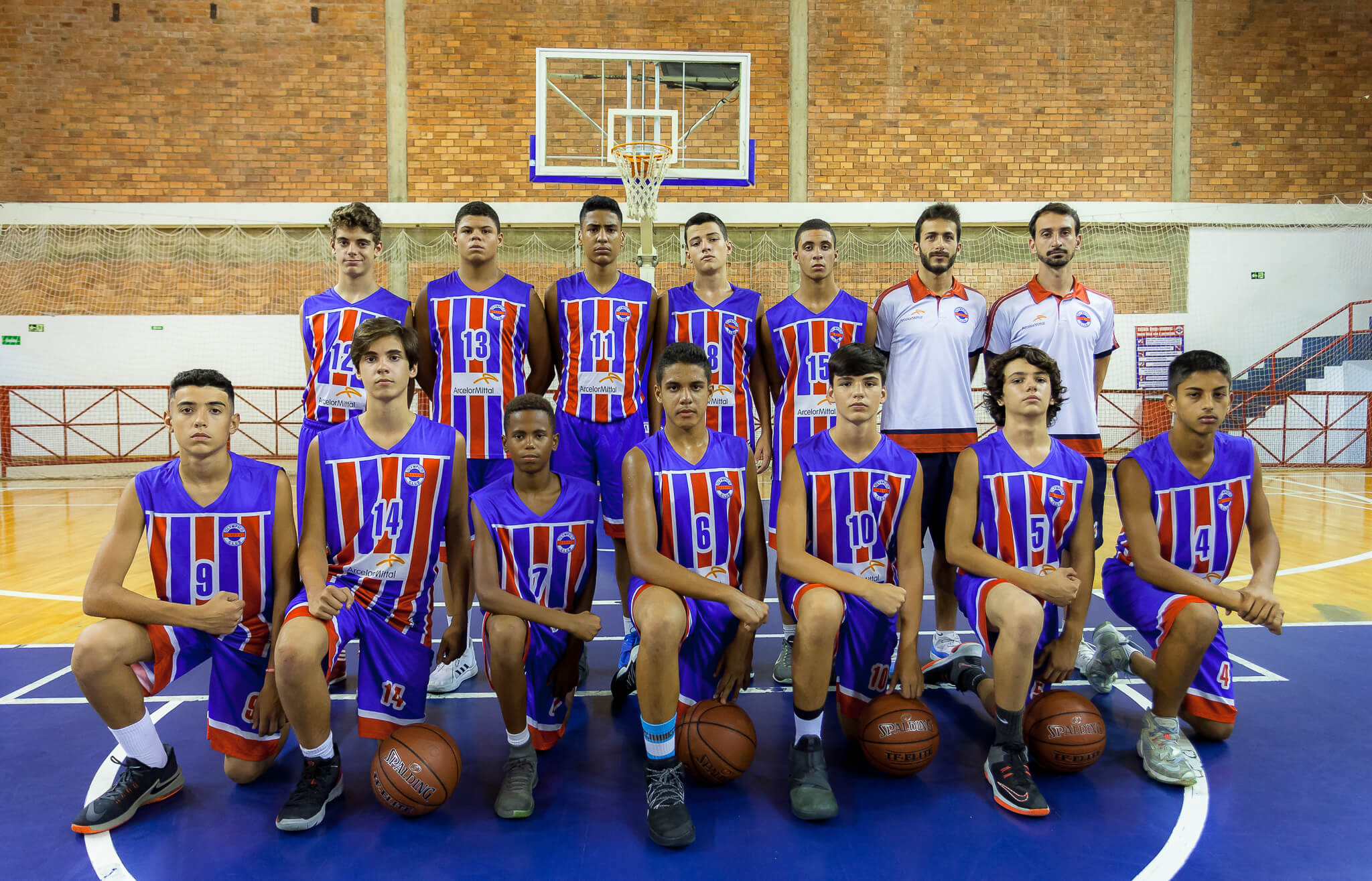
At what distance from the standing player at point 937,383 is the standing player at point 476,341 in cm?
207

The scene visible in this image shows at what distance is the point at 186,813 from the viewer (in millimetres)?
2711

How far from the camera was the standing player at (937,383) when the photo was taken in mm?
3951

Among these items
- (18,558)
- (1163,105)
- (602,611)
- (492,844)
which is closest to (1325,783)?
(492,844)

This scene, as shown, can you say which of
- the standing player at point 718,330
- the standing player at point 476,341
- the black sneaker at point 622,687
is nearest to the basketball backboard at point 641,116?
the standing player at point 718,330

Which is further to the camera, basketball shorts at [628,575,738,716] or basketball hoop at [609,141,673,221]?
basketball hoop at [609,141,673,221]

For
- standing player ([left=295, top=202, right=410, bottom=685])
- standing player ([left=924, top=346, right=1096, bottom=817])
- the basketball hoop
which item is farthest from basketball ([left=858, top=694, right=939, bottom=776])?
the basketball hoop

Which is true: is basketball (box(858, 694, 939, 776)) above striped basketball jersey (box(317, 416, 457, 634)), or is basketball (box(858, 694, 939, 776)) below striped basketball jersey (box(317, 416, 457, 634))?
below

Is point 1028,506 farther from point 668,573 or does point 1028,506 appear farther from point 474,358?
point 474,358

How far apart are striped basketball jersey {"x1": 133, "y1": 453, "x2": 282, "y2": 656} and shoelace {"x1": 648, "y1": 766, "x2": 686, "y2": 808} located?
1585 mm

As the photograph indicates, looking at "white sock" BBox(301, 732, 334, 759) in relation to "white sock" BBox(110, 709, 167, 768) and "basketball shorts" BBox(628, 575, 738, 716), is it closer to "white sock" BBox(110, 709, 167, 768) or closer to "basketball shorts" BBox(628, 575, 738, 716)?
"white sock" BBox(110, 709, 167, 768)

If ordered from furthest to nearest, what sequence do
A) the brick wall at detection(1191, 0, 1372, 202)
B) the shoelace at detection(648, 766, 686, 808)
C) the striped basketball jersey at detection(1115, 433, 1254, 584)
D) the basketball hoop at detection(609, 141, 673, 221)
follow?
the brick wall at detection(1191, 0, 1372, 202)
the basketball hoop at detection(609, 141, 673, 221)
the striped basketball jersey at detection(1115, 433, 1254, 584)
the shoelace at detection(648, 766, 686, 808)

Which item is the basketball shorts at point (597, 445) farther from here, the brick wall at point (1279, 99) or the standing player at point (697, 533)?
the brick wall at point (1279, 99)

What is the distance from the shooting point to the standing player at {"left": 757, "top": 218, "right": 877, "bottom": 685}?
417 cm

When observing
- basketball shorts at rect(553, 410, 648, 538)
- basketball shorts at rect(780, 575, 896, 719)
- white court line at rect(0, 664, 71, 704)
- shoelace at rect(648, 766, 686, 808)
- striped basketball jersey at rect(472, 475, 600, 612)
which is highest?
basketball shorts at rect(553, 410, 648, 538)
